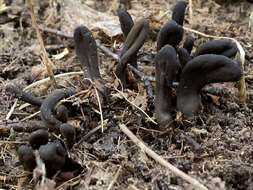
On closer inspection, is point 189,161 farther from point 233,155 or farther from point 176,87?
point 176,87

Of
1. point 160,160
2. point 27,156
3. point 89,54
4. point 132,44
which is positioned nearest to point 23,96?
point 89,54

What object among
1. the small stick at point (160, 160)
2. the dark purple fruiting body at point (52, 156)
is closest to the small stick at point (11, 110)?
the dark purple fruiting body at point (52, 156)

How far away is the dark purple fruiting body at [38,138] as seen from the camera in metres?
2.21

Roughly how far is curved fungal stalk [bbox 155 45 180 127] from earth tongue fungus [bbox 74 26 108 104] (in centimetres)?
35

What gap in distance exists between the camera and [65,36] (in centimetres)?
357

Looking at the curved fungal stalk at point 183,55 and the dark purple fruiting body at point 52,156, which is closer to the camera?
the dark purple fruiting body at point 52,156

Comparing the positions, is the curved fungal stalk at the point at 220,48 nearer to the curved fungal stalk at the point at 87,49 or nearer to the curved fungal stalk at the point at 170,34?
the curved fungal stalk at the point at 170,34

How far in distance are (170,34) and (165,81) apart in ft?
0.79

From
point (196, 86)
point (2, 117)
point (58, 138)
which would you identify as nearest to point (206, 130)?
point (196, 86)

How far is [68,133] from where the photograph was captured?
88.8 inches

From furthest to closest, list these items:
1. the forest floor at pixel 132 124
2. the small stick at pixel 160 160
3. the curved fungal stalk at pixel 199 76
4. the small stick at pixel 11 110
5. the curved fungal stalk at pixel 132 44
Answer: the small stick at pixel 11 110, the curved fungal stalk at pixel 132 44, the curved fungal stalk at pixel 199 76, the forest floor at pixel 132 124, the small stick at pixel 160 160

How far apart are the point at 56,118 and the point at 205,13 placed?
1804 mm

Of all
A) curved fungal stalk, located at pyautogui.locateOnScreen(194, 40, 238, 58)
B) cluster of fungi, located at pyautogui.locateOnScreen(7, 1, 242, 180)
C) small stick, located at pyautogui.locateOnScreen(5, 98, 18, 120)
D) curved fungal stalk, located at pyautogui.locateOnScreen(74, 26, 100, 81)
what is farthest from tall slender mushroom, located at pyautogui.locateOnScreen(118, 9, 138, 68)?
small stick, located at pyautogui.locateOnScreen(5, 98, 18, 120)

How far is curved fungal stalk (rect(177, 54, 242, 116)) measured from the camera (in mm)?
2275
